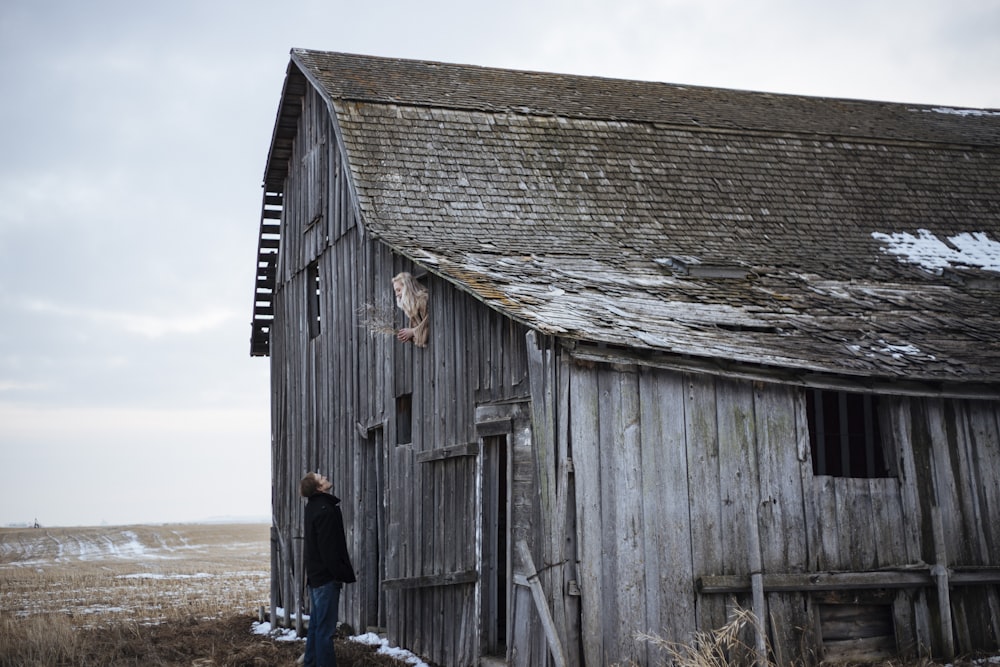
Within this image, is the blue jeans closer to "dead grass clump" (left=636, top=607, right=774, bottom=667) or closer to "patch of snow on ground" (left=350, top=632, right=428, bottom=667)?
"patch of snow on ground" (left=350, top=632, right=428, bottom=667)

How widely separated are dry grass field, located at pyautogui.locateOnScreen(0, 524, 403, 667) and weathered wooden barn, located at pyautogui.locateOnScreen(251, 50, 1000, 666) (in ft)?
4.26

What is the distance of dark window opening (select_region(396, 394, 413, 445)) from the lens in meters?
12.0

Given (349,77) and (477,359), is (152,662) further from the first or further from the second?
(349,77)

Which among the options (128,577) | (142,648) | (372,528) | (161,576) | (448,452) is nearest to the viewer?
(448,452)

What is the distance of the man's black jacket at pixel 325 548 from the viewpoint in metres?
9.58

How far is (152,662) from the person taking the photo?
10.7 metres

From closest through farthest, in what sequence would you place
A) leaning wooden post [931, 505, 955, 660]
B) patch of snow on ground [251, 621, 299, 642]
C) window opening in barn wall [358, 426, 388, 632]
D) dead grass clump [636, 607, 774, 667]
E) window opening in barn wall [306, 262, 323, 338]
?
dead grass clump [636, 607, 774, 667] < leaning wooden post [931, 505, 955, 660] < window opening in barn wall [358, 426, 388, 632] < patch of snow on ground [251, 621, 299, 642] < window opening in barn wall [306, 262, 323, 338]

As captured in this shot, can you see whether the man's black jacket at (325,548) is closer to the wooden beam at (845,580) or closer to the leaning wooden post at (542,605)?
the leaning wooden post at (542,605)

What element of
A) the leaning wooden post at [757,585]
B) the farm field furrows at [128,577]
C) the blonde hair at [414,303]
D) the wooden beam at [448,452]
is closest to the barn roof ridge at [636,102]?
the blonde hair at [414,303]

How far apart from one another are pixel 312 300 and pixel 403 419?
177 inches

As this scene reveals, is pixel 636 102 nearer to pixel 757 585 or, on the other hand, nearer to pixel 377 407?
pixel 377 407

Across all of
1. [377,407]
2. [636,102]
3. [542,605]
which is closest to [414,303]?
[377,407]

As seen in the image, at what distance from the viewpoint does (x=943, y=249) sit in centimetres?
1386

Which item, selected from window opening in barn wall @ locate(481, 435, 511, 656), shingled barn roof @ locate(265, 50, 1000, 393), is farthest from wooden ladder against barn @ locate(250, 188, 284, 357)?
window opening in barn wall @ locate(481, 435, 511, 656)
